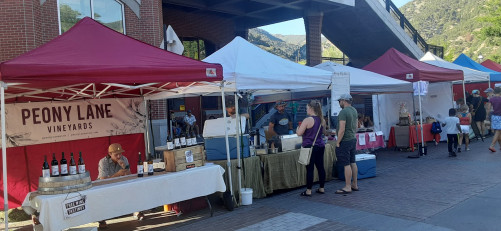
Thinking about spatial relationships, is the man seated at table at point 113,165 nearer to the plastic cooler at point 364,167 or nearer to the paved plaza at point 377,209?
the paved plaza at point 377,209

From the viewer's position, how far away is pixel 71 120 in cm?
791

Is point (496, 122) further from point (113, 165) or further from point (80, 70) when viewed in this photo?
point (80, 70)

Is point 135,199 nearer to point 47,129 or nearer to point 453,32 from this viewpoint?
point 47,129

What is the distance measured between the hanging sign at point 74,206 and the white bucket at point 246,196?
2772mm

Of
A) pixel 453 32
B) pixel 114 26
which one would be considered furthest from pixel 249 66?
pixel 453 32

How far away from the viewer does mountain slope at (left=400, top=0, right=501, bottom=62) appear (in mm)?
78756

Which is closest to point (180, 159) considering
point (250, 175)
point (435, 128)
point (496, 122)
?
point (250, 175)

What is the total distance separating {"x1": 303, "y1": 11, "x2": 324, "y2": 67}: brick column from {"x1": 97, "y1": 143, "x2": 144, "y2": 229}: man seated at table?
13.2m

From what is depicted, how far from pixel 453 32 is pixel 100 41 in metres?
94.8

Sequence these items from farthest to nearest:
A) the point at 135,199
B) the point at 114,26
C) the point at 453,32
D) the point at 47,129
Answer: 1. the point at 453,32
2. the point at 114,26
3. the point at 47,129
4. the point at 135,199

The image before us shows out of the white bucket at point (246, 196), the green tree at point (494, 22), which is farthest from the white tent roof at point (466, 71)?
the green tree at point (494, 22)

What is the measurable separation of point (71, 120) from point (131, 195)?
11.0ft

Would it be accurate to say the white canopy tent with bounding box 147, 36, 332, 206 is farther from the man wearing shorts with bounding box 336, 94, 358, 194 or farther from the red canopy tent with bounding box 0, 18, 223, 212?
the man wearing shorts with bounding box 336, 94, 358, 194

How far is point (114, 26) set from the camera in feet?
35.1
